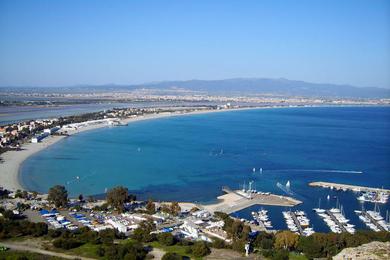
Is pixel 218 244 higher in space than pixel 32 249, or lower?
lower

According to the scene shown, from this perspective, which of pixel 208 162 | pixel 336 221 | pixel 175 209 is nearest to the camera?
pixel 175 209

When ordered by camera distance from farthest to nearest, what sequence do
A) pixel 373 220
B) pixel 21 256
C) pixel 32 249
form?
pixel 373 220 → pixel 32 249 → pixel 21 256

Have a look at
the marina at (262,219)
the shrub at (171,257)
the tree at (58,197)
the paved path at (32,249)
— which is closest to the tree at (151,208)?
the tree at (58,197)

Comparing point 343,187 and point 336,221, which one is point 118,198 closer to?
point 336,221

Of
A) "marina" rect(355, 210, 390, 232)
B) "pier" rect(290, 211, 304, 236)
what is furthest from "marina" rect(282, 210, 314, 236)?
"marina" rect(355, 210, 390, 232)

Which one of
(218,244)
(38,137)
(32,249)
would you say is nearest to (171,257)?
(218,244)

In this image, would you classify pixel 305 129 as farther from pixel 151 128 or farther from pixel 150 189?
pixel 150 189
